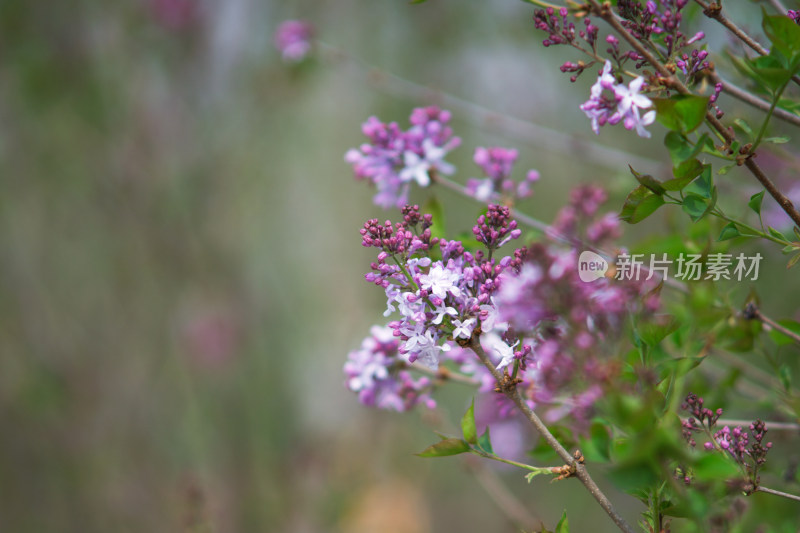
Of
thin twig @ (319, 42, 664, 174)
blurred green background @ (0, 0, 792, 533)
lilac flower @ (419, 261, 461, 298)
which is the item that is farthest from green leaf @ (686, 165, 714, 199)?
blurred green background @ (0, 0, 792, 533)

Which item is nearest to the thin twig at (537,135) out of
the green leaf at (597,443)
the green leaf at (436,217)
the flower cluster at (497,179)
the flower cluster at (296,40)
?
the flower cluster at (296,40)

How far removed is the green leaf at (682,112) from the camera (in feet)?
2.56

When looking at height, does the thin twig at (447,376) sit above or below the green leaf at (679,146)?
below

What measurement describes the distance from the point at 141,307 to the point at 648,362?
3.91 m

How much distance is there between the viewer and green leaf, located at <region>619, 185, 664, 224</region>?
92 centimetres

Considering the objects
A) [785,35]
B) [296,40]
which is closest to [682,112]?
[785,35]

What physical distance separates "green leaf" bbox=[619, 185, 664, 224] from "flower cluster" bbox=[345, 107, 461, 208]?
0.53 m

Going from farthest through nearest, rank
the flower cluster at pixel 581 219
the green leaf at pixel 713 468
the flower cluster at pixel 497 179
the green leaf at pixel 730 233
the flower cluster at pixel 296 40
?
the flower cluster at pixel 296 40 → the flower cluster at pixel 497 179 → the flower cluster at pixel 581 219 → the green leaf at pixel 730 233 → the green leaf at pixel 713 468

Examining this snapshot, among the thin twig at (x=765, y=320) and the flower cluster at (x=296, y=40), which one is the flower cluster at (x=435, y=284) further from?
the flower cluster at (x=296, y=40)

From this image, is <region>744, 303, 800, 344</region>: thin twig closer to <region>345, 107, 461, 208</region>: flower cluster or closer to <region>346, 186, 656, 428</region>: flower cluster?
<region>346, 186, 656, 428</region>: flower cluster

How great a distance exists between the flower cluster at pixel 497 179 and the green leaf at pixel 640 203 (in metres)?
0.49

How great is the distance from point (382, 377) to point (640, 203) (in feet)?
1.99

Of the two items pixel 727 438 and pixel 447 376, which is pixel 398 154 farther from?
pixel 727 438

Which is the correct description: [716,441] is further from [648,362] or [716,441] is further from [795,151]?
[795,151]
